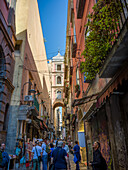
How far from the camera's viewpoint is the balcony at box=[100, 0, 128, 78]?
2.60 m

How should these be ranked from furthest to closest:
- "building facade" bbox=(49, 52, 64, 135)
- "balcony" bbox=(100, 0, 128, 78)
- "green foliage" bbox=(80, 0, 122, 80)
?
"building facade" bbox=(49, 52, 64, 135), "green foliage" bbox=(80, 0, 122, 80), "balcony" bbox=(100, 0, 128, 78)

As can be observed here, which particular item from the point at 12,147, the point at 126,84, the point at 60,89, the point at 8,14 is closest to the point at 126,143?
the point at 126,84

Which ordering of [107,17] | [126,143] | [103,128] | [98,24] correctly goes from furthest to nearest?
[103,128] → [126,143] → [98,24] → [107,17]

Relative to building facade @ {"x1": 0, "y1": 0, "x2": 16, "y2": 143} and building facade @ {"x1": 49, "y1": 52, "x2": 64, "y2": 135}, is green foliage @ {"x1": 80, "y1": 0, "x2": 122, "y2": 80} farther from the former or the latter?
building facade @ {"x1": 49, "y1": 52, "x2": 64, "y2": 135}

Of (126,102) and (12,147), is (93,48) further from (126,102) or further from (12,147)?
(12,147)

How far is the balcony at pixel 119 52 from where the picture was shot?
8.52 ft

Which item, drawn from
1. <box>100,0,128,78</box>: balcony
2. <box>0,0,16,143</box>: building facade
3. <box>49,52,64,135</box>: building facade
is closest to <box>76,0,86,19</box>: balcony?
<box>0,0,16,143</box>: building facade

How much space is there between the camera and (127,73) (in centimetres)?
292

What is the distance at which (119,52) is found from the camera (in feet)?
9.70

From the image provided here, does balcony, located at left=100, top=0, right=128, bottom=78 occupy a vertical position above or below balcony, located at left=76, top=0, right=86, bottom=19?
below

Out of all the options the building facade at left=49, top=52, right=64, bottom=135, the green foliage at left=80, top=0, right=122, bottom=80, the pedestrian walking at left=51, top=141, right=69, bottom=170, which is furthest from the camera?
the building facade at left=49, top=52, right=64, bottom=135

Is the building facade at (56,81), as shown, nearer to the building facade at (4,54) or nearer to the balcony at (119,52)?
the building facade at (4,54)

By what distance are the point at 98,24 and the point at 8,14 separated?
8.96 m

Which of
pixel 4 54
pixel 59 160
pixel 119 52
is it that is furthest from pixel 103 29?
pixel 4 54
